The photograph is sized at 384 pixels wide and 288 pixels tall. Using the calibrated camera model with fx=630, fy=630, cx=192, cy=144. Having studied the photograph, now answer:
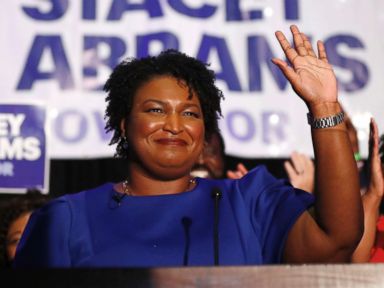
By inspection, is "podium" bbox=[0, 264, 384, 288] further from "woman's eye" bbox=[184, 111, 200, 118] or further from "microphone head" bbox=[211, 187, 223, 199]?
"woman's eye" bbox=[184, 111, 200, 118]

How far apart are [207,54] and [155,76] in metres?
1.59

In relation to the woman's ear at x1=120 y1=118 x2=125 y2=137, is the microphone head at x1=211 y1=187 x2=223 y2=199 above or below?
below

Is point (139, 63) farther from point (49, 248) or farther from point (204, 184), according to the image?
point (49, 248)

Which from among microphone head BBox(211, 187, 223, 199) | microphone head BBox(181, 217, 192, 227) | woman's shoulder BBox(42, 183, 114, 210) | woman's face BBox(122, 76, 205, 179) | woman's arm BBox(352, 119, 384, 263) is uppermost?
woman's face BBox(122, 76, 205, 179)

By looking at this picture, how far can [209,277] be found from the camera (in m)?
0.81

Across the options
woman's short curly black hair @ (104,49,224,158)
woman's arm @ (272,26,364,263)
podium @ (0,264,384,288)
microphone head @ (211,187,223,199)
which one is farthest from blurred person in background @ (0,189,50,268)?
podium @ (0,264,384,288)

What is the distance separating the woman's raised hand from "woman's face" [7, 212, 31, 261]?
5.15 ft

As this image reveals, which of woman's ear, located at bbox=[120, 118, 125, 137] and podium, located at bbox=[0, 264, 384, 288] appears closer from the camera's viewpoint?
podium, located at bbox=[0, 264, 384, 288]

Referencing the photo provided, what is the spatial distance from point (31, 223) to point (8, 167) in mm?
1765

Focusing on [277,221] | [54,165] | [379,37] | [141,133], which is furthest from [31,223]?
[379,37]

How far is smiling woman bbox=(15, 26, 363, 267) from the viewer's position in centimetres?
124

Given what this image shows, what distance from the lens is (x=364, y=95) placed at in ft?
10.5

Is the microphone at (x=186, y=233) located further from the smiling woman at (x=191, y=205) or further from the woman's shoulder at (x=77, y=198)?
the woman's shoulder at (x=77, y=198)

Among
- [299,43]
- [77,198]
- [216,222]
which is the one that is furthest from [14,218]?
[299,43]
